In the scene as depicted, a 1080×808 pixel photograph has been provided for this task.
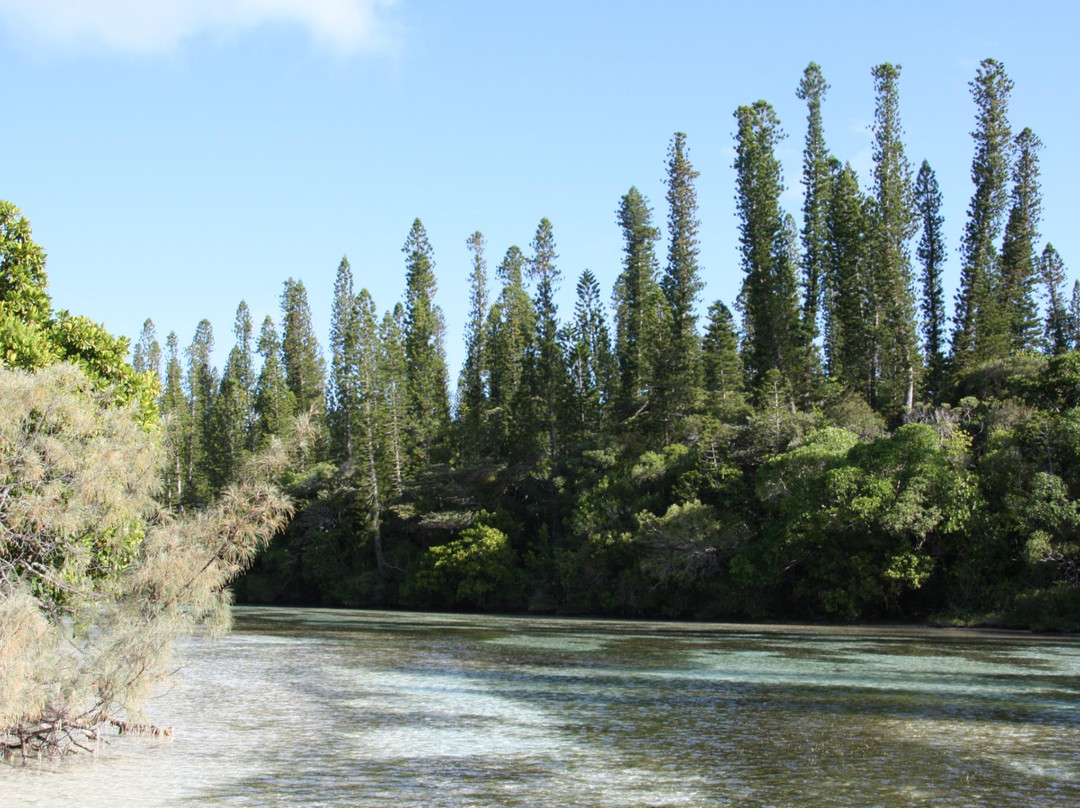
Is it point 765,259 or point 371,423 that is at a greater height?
point 765,259

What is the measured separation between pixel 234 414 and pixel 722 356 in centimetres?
4741

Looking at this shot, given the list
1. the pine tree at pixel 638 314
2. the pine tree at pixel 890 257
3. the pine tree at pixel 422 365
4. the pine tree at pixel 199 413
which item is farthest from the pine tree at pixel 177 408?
the pine tree at pixel 890 257

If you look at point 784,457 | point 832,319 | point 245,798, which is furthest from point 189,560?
point 832,319

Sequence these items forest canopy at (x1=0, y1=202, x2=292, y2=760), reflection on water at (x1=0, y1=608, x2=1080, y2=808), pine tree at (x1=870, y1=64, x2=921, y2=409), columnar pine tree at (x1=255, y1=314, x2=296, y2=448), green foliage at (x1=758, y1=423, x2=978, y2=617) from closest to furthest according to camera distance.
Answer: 1. reflection on water at (x1=0, y1=608, x2=1080, y2=808)
2. forest canopy at (x1=0, y1=202, x2=292, y2=760)
3. green foliage at (x1=758, y1=423, x2=978, y2=617)
4. pine tree at (x1=870, y1=64, x2=921, y2=409)
5. columnar pine tree at (x1=255, y1=314, x2=296, y2=448)

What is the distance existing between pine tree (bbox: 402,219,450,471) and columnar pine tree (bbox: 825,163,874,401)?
91.7ft

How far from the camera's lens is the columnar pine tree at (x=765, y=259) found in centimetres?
5647

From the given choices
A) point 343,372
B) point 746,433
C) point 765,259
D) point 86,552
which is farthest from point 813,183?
point 86,552

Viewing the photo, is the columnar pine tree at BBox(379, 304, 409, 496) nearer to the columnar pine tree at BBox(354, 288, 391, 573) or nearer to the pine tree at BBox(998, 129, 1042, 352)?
the columnar pine tree at BBox(354, 288, 391, 573)

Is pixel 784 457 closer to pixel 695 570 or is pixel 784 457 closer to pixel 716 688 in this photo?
pixel 695 570

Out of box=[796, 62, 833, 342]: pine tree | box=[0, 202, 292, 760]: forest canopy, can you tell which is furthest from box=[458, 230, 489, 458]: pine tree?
box=[0, 202, 292, 760]: forest canopy

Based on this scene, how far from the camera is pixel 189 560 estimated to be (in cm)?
1380

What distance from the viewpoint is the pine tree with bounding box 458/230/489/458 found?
2645 inches

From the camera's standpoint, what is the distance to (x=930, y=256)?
200 feet

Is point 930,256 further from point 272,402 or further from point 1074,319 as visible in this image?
point 272,402
